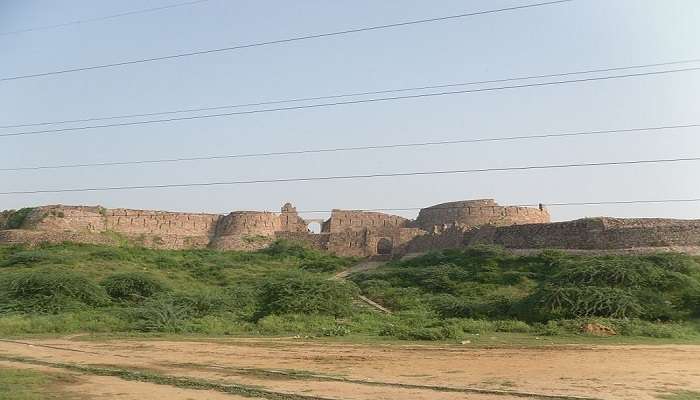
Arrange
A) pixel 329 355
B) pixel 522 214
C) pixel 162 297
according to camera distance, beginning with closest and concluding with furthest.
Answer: pixel 329 355 → pixel 162 297 → pixel 522 214

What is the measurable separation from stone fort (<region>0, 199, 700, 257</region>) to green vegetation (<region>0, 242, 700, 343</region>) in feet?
10.1

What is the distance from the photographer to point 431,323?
1758cm

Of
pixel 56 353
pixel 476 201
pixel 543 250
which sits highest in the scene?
pixel 476 201

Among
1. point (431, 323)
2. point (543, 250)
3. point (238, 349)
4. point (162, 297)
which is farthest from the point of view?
point (543, 250)

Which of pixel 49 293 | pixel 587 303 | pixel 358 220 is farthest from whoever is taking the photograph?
pixel 358 220

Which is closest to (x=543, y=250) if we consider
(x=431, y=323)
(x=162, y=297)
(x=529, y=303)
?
(x=529, y=303)

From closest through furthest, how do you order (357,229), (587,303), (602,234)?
1. (587,303)
2. (602,234)
3. (357,229)

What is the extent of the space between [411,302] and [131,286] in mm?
9608

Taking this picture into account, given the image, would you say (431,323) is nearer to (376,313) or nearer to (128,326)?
(376,313)

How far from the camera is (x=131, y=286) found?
912 inches

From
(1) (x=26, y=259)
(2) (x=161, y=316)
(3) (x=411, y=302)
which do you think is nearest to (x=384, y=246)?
(3) (x=411, y=302)

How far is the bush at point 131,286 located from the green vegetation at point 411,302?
0.13 ft

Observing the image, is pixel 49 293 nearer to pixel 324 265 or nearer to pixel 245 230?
pixel 324 265

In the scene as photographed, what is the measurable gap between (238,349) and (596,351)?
22.5 ft
